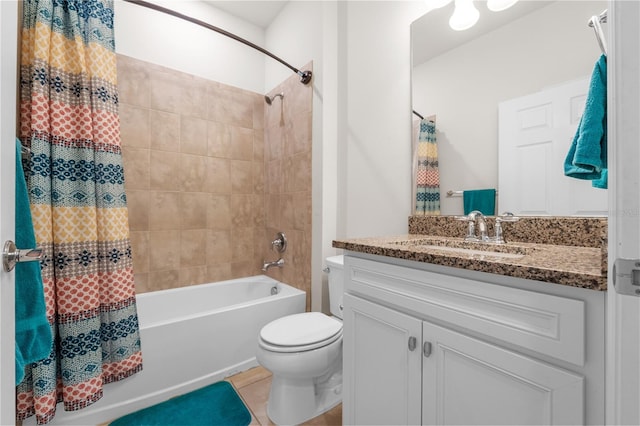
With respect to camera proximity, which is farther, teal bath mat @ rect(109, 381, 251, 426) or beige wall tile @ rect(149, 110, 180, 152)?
beige wall tile @ rect(149, 110, 180, 152)

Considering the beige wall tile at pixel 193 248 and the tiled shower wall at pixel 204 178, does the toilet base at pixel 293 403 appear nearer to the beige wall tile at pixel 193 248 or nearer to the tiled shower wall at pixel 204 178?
the tiled shower wall at pixel 204 178

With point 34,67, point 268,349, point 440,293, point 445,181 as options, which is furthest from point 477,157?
point 34,67

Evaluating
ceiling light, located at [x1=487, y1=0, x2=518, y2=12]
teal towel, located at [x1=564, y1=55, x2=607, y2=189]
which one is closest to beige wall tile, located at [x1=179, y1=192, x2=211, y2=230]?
ceiling light, located at [x1=487, y1=0, x2=518, y2=12]

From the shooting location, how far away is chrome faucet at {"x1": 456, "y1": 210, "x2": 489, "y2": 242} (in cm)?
121

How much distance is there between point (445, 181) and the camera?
1428mm

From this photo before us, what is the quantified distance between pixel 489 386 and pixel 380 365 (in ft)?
1.18

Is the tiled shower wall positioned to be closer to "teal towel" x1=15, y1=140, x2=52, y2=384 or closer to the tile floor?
the tile floor

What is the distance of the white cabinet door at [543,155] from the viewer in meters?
1.02

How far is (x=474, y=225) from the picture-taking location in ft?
4.20

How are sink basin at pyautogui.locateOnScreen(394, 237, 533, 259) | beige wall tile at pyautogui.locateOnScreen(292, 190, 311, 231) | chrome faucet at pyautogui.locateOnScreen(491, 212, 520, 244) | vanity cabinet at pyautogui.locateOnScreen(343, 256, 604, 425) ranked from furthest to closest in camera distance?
beige wall tile at pyautogui.locateOnScreen(292, 190, 311, 231) < chrome faucet at pyautogui.locateOnScreen(491, 212, 520, 244) < sink basin at pyautogui.locateOnScreen(394, 237, 533, 259) < vanity cabinet at pyautogui.locateOnScreen(343, 256, 604, 425)

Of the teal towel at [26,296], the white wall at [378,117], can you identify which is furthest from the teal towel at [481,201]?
the teal towel at [26,296]

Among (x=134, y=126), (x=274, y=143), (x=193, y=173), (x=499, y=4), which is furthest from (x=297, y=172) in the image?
(x=499, y=4)

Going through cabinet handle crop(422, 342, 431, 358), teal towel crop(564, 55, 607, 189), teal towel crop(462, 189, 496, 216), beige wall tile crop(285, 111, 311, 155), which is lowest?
cabinet handle crop(422, 342, 431, 358)

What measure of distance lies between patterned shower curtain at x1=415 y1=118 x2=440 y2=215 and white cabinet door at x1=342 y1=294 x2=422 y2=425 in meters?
0.71
